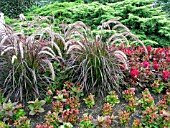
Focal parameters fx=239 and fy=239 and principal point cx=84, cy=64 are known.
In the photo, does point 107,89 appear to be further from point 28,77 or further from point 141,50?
point 141,50

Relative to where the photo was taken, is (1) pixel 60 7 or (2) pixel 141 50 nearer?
(2) pixel 141 50

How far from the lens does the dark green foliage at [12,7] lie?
28.8 feet

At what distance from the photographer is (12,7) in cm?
884

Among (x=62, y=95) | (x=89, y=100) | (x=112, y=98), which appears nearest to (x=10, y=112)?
(x=62, y=95)

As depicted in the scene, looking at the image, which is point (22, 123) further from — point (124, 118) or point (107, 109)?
point (124, 118)

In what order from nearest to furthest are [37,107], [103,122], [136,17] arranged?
1. [103,122]
2. [37,107]
3. [136,17]

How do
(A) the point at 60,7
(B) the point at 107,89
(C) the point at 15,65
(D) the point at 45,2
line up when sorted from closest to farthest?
1. (C) the point at 15,65
2. (B) the point at 107,89
3. (A) the point at 60,7
4. (D) the point at 45,2

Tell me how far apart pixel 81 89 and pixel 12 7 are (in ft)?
22.7

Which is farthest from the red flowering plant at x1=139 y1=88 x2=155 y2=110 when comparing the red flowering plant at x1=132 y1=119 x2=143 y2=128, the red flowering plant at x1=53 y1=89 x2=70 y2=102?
the red flowering plant at x1=53 y1=89 x2=70 y2=102

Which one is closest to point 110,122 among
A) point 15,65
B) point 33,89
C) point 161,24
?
point 33,89

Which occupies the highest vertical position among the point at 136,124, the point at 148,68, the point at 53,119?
the point at 148,68

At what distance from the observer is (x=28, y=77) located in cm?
289

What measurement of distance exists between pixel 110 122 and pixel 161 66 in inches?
57.4

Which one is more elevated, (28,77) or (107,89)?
(28,77)
